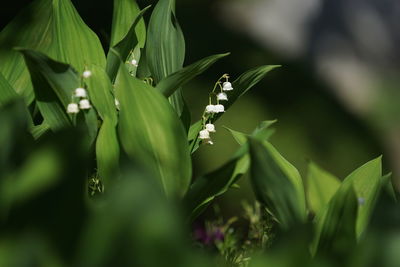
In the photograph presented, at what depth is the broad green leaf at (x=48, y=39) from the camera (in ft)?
5.35

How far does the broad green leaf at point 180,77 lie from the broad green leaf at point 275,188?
32 cm

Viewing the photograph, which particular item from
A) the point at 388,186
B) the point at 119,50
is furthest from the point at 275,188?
the point at 119,50

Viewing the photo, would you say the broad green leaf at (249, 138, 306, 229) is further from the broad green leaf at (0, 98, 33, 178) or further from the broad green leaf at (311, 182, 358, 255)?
the broad green leaf at (0, 98, 33, 178)

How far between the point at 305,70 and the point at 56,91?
3.84 meters

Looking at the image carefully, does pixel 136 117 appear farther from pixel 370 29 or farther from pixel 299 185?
pixel 370 29

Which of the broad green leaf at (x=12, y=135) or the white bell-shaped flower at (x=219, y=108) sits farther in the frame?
the white bell-shaped flower at (x=219, y=108)

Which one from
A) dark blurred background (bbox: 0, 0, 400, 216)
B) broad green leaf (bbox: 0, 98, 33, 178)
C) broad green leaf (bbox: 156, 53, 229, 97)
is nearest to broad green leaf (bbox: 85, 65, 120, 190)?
broad green leaf (bbox: 156, 53, 229, 97)

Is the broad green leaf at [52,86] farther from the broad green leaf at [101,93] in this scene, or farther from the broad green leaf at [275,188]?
the broad green leaf at [275,188]

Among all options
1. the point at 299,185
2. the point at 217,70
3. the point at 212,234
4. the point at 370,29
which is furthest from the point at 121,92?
the point at 370,29

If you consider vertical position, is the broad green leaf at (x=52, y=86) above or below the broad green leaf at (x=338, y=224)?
below

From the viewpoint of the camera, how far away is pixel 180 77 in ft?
4.92

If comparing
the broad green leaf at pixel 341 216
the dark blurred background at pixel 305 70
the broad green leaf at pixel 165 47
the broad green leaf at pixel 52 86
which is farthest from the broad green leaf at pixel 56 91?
the dark blurred background at pixel 305 70

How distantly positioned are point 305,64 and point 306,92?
0.96 ft

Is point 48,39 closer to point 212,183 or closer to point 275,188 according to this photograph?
point 212,183
